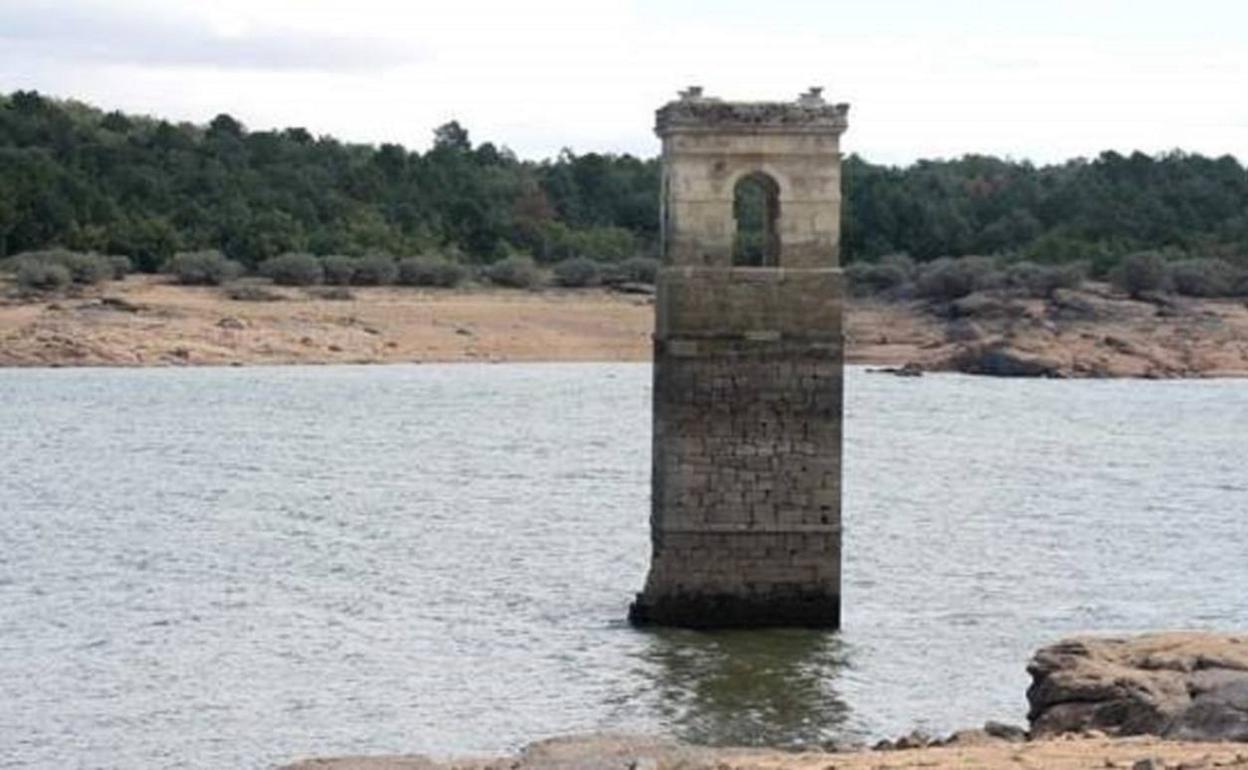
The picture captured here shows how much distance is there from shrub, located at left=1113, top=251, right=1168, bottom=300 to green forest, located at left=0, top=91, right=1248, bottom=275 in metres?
3.13

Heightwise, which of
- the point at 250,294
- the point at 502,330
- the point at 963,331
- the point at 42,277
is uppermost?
the point at 42,277

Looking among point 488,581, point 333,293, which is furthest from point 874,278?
point 488,581

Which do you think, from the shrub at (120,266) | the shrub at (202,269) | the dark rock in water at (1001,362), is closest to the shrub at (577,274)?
the shrub at (202,269)

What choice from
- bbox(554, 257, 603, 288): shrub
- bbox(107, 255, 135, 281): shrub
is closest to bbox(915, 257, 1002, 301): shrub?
bbox(554, 257, 603, 288): shrub

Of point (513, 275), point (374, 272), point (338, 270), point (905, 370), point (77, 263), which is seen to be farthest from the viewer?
point (513, 275)

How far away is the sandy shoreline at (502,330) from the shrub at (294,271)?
1337 millimetres

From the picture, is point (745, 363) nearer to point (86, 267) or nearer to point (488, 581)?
point (488, 581)

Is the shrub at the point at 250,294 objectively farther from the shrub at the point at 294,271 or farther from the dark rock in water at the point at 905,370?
the dark rock in water at the point at 905,370

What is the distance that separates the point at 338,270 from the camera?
3777 inches

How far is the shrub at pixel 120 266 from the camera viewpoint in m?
92.1

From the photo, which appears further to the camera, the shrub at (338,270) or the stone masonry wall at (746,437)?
the shrub at (338,270)

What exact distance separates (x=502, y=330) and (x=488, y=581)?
2390 inches

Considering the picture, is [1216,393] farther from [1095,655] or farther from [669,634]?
[1095,655]

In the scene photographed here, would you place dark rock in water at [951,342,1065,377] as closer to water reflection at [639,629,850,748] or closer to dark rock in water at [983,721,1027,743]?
water reflection at [639,629,850,748]
